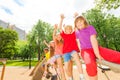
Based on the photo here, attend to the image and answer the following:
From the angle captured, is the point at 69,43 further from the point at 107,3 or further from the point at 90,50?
the point at 107,3

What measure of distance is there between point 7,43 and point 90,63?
74859 millimetres

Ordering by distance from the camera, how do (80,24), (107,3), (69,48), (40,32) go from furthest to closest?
(40,32) → (107,3) → (69,48) → (80,24)

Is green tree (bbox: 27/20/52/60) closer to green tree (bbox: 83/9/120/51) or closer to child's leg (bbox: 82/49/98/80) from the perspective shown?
green tree (bbox: 83/9/120/51)

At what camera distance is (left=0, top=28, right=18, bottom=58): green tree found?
7506cm

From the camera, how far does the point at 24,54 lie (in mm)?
98562

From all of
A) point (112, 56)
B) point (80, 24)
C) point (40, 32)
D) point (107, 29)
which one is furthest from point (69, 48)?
point (40, 32)

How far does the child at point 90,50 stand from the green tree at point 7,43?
70164mm

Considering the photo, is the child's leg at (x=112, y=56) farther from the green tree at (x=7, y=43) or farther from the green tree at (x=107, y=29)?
the green tree at (x=7, y=43)

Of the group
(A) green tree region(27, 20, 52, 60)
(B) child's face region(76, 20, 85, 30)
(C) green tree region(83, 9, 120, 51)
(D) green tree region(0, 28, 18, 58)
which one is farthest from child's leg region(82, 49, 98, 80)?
(A) green tree region(27, 20, 52, 60)

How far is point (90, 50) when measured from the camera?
5.08 meters

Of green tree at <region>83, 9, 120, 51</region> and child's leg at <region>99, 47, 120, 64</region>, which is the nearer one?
child's leg at <region>99, 47, 120, 64</region>

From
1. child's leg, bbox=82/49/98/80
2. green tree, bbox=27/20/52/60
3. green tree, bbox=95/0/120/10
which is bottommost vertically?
child's leg, bbox=82/49/98/80

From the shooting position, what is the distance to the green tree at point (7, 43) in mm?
75062

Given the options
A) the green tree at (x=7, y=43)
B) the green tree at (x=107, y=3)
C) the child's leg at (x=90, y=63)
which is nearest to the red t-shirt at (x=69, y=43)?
the child's leg at (x=90, y=63)
